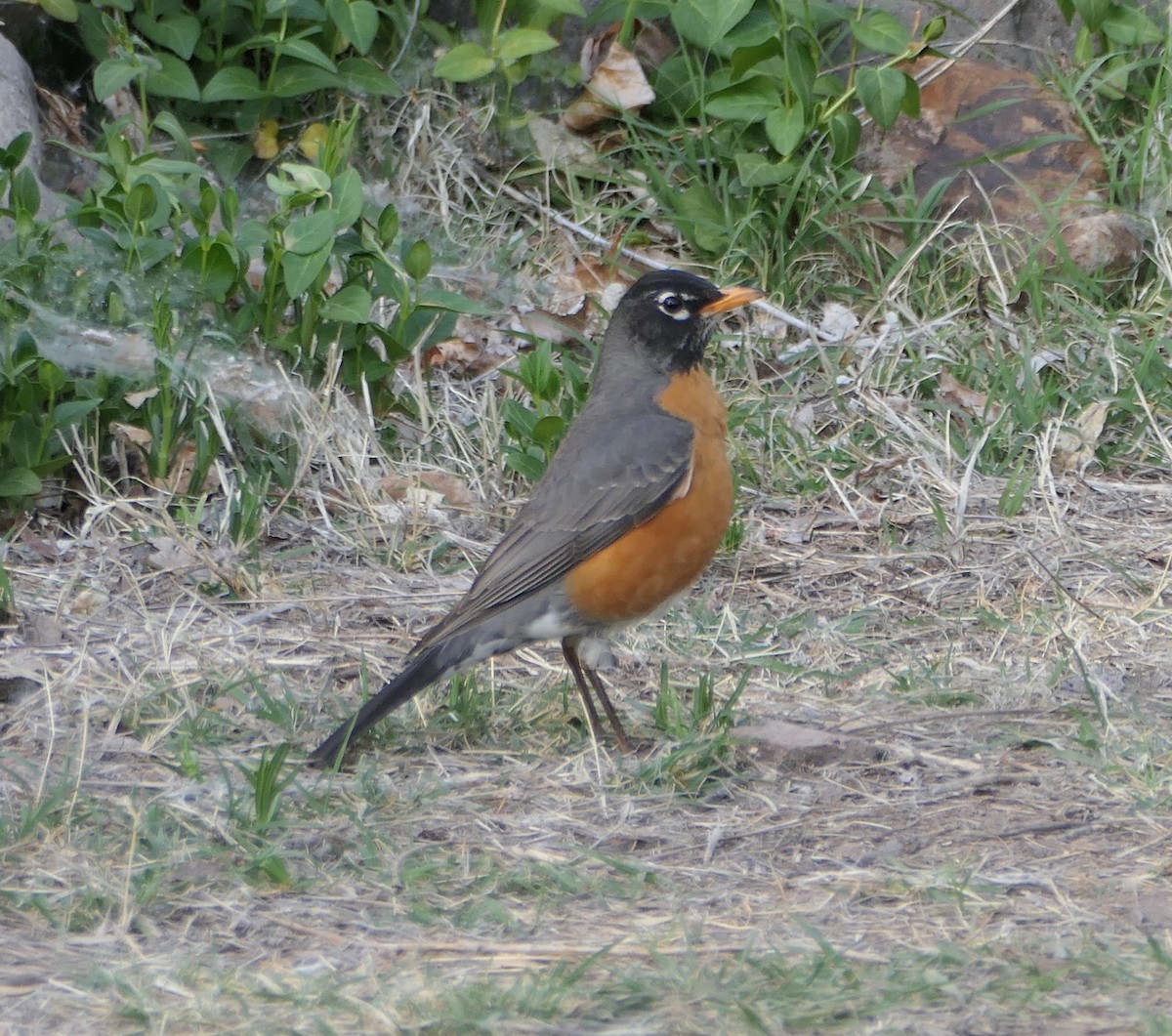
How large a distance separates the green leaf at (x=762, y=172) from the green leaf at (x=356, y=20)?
1434mm

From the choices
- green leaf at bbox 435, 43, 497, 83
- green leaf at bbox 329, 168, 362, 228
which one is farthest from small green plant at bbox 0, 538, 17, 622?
green leaf at bbox 435, 43, 497, 83

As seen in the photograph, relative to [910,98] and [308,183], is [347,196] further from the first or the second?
[910,98]

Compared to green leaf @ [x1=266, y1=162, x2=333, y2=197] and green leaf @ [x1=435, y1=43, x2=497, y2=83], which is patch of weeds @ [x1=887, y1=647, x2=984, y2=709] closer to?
green leaf @ [x1=266, y1=162, x2=333, y2=197]

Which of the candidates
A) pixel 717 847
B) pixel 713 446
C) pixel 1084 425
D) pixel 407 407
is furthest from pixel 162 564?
pixel 1084 425

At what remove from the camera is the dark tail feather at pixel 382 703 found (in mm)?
3699

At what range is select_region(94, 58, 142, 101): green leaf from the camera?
18.5ft

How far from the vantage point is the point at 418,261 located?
17.4 feet

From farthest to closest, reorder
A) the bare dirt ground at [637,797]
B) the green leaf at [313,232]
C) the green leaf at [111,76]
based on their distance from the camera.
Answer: the green leaf at [111,76] → the green leaf at [313,232] → the bare dirt ground at [637,797]

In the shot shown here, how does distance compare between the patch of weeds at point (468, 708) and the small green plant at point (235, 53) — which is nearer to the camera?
the patch of weeds at point (468, 708)

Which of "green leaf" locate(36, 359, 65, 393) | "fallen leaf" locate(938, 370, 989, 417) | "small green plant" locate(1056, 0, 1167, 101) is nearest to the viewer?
"green leaf" locate(36, 359, 65, 393)

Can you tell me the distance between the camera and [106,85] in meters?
5.66

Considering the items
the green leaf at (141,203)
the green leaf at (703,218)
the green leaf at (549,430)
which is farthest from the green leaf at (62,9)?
the green leaf at (549,430)

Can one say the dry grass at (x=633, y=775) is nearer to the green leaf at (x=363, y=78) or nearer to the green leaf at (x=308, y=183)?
the green leaf at (x=308, y=183)

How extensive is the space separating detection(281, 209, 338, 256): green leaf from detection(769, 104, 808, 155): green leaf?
1837 millimetres
